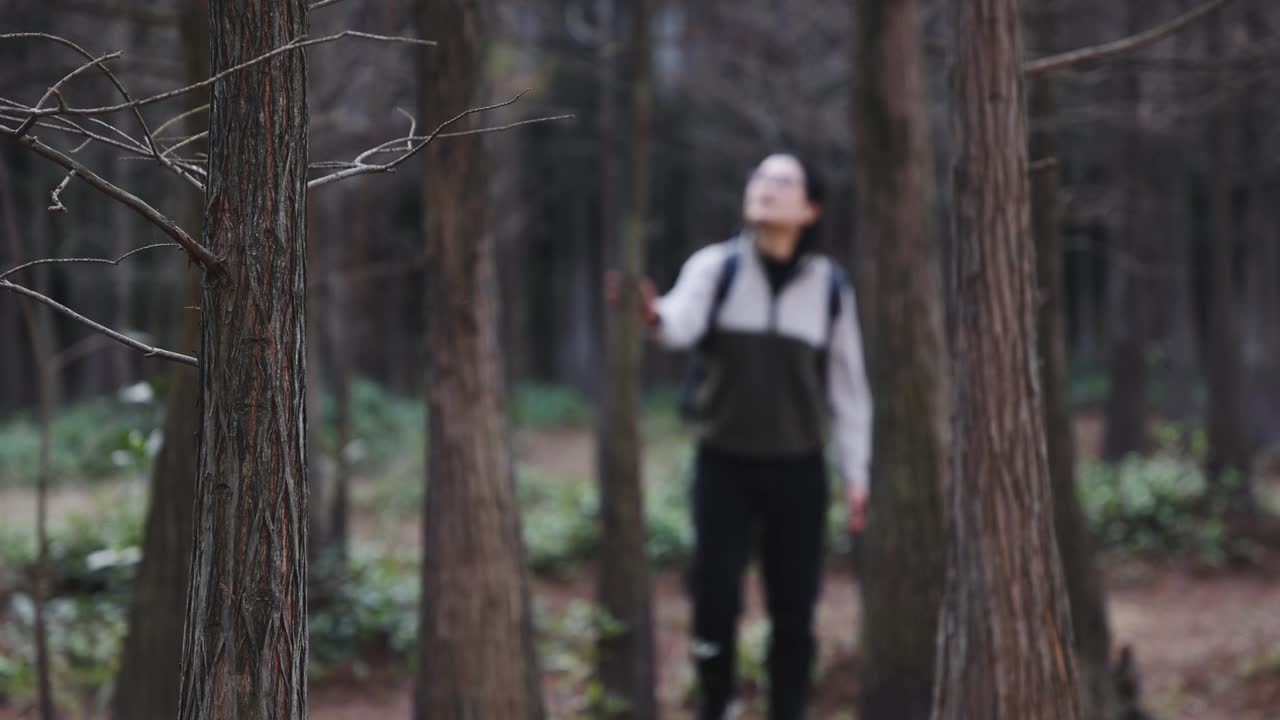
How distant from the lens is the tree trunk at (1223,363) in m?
11.3

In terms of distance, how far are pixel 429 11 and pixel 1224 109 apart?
27.9 ft

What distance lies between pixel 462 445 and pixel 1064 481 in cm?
273

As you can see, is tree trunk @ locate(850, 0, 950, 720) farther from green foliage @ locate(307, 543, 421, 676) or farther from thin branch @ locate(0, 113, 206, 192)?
green foliage @ locate(307, 543, 421, 676)

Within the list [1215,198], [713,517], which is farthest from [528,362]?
[713,517]

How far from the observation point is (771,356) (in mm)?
4715

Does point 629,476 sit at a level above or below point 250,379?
below

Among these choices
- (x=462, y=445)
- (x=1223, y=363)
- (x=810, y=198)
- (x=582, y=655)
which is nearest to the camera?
(x=462, y=445)

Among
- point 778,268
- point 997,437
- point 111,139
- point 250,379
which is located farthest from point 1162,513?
point 111,139

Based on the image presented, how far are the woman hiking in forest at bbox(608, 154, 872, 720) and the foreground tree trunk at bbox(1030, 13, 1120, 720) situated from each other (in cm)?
91

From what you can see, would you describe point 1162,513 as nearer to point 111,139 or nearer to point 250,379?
point 250,379

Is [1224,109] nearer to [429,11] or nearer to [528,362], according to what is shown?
[429,11]

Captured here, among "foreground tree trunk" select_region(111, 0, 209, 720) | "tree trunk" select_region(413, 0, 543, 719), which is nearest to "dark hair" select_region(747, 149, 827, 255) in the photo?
"tree trunk" select_region(413, 0, 543, 719)

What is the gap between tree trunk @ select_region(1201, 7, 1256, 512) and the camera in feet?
37.1

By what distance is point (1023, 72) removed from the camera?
316 centimetres
